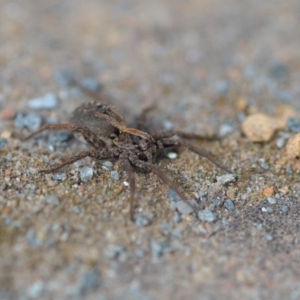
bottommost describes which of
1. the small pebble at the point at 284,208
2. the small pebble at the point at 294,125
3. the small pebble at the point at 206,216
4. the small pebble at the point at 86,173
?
the small pebble at the point at 284,208

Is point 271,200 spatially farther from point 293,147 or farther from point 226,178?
point 293,147

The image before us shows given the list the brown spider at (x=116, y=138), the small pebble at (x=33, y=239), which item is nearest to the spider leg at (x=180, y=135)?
the brown spider at (x=116, y=138)

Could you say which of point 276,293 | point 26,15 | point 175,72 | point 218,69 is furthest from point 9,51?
point 276,293

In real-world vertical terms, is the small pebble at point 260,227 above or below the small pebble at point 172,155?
below

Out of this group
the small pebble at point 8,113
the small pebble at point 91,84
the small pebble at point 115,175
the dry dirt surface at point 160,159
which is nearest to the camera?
the dry dirt surface at point 160,159

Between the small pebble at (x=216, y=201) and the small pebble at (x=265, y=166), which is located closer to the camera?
the small pebble at (x=216, y=201)

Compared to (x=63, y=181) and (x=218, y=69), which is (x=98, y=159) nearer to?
(x=63, y=181)

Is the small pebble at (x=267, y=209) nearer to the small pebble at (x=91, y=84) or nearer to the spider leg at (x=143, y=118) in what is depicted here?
the spider leg at (x=143, y=118)
